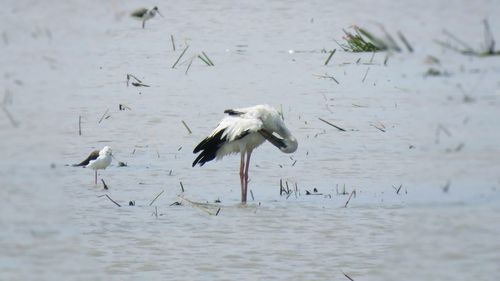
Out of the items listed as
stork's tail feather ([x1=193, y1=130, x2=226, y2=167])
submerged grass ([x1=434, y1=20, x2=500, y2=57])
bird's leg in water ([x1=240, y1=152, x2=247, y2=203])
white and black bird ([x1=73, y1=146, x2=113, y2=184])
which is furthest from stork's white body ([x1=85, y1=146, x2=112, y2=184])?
submerged grass ([x1=434, y1=20, x2=500, y2=57])

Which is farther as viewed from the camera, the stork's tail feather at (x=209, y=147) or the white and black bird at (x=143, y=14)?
the white and black bird at (x=143, y=14)

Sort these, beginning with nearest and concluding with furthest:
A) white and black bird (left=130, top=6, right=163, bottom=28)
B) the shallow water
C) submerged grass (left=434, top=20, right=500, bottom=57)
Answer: the shallow water → submerged grass (left=434, top=20, right=500, bottom=57) → white and black bird (left=130, top=6, right=163, bottom=28)

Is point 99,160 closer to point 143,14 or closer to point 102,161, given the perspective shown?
point 102,161

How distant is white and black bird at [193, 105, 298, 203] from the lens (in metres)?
10.2

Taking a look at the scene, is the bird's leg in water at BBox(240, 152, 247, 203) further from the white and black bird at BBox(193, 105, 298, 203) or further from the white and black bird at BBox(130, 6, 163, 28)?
the white and black bird at BBox(130, 6, 163, 28)

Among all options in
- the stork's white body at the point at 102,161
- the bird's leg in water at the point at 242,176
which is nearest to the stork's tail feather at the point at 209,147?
the bird's leg in water at the point at 242,176

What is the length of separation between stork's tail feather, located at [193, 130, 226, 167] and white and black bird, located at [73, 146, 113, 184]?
0.66 m

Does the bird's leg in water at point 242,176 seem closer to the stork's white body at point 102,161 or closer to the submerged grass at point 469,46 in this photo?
the stork's white body at point 102,161

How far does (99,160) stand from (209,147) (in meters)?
0.86

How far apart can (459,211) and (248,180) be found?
6.68 ft

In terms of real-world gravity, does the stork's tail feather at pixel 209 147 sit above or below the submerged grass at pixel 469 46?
below

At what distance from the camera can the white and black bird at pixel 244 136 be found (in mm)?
10219

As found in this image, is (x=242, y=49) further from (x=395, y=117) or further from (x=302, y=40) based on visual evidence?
(x=395, y=117)

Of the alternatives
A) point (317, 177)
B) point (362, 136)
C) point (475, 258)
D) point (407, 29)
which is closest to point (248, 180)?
point (317, 177)
